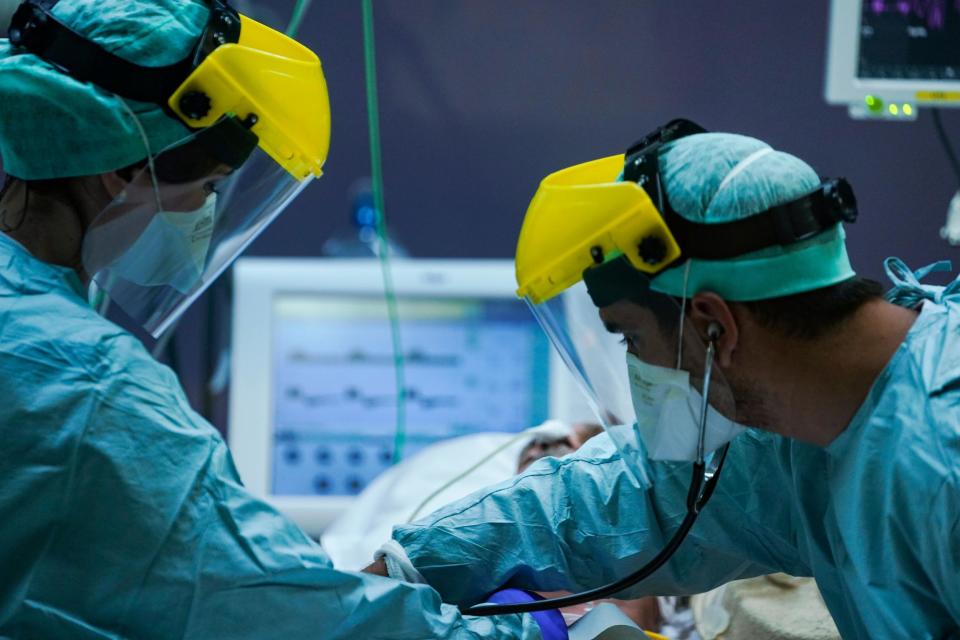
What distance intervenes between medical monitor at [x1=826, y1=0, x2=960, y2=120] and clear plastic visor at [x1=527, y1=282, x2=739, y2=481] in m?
1.26

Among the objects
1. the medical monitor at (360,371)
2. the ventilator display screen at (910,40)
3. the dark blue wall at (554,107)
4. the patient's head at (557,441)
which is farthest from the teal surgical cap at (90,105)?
the dark blue wall at (554,107)

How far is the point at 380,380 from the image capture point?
106 inches

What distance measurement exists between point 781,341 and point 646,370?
0.14m

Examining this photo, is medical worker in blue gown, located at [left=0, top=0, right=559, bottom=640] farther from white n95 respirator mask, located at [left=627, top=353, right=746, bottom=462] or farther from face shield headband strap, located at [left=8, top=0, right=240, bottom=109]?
white n95 respirator mask, located at [left=627, top=353, right=746, bottom=462]

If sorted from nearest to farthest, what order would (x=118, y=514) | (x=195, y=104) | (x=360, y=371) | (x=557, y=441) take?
(x=118, y=514)
(x=195, y=104)
(x=557, y=441)
(x=360, y=371)

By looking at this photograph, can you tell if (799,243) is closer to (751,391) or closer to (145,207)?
A: (751,391)

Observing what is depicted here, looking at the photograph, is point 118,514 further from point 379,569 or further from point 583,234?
point 583,234

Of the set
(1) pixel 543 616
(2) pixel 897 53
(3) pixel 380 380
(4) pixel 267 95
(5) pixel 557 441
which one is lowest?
(3) pixel 380 380

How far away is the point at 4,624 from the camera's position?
1.09m

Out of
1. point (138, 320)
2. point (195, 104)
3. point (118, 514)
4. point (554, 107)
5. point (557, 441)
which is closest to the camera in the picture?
point (118, 514)

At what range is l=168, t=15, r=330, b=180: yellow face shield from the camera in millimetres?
1201

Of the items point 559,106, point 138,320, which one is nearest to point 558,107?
point 559,106

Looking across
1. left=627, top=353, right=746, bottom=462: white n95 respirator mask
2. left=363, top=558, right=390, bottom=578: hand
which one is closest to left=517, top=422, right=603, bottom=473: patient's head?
left=363, top=558, right=390, bottom=578: hand

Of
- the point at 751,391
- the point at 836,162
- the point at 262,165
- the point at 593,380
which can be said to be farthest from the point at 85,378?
the point at 836,162
